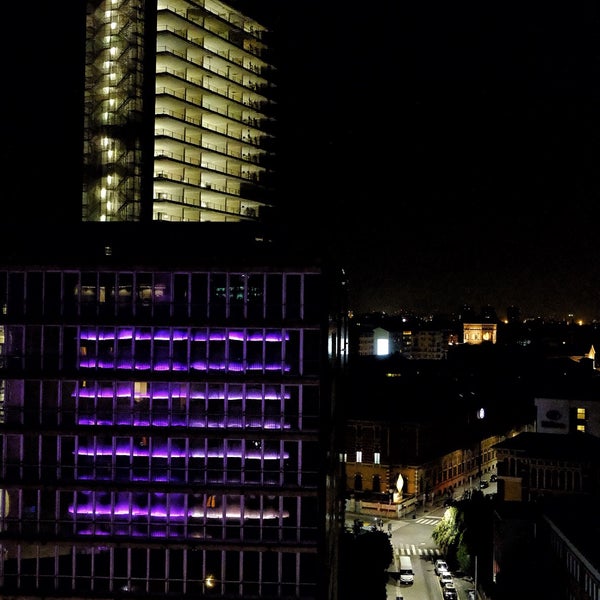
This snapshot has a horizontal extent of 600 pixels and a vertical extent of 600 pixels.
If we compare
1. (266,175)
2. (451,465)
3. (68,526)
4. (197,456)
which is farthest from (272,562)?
(451,465)

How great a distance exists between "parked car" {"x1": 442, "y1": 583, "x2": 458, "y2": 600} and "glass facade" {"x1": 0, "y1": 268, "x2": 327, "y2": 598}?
1222 inches

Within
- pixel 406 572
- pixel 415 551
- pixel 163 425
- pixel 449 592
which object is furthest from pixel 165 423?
pixel 415 551

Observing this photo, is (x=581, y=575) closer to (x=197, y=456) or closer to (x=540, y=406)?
(x=197, y=456)

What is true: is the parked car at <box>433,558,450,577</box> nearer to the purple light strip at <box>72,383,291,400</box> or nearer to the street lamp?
the purple light strip at <box>72,383,291,400</box>

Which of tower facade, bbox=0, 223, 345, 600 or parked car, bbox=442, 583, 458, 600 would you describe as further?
parked car, bbox=442, 583, 458, 600

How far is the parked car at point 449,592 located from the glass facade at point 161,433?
31.0 metres

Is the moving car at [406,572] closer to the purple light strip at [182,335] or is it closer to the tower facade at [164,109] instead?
the purple light strip at [182,335]

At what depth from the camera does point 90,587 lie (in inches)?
2183

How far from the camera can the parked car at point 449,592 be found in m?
81.7

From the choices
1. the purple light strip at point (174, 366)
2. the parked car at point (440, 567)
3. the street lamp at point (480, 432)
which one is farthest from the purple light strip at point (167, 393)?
the street lamp at point (480, 432)

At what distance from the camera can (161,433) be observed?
55.4 meters

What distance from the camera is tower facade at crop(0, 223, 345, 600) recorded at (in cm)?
5503

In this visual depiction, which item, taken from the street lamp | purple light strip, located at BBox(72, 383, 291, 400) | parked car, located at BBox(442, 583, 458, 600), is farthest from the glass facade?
the street lamp

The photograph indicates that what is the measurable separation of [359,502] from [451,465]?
20859mm
